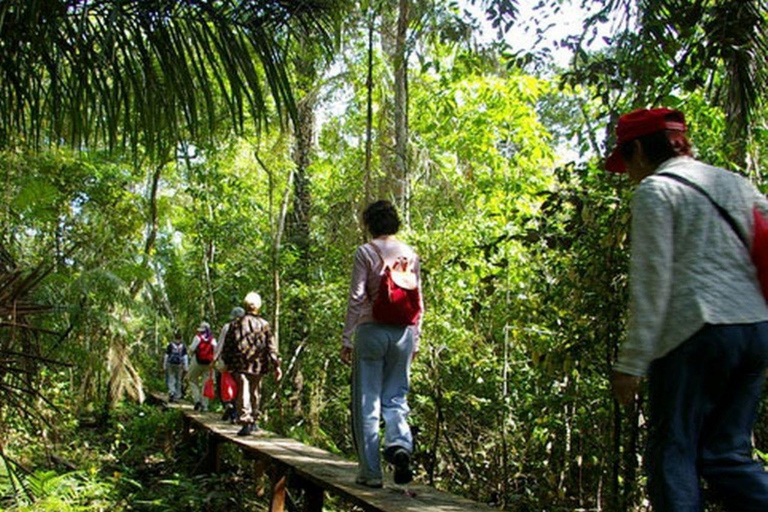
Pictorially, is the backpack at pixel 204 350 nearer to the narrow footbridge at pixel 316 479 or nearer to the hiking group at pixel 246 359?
the narrow footbridge at pixel 316 479

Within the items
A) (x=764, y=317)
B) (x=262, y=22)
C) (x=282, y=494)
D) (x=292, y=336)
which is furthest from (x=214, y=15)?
(x=292, y=336)

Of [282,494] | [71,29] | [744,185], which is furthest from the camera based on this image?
[282,494]

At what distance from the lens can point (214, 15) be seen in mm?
3773

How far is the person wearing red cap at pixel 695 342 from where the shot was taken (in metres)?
2.36

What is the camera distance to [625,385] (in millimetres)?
2391

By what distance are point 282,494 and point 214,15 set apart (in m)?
4.11

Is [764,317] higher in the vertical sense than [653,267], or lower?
lower

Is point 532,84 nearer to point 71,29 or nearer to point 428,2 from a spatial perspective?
point 428,2

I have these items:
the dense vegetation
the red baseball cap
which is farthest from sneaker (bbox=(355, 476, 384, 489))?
the red baseball cap

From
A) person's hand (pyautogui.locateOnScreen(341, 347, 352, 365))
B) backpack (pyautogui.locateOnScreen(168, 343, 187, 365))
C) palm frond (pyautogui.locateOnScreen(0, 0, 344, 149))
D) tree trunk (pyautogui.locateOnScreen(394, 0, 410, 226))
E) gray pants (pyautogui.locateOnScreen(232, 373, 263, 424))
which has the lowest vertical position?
gray pants (pyautogui.locateOnScreen(232, 373, 263, 424))

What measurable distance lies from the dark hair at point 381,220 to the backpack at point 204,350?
7800 mm

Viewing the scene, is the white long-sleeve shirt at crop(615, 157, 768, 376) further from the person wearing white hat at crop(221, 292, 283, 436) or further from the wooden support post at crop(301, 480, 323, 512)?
the person wearing white hat at crop(221, 292, 283, 436)

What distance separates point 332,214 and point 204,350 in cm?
448

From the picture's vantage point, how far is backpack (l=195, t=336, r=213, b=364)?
1198cm
